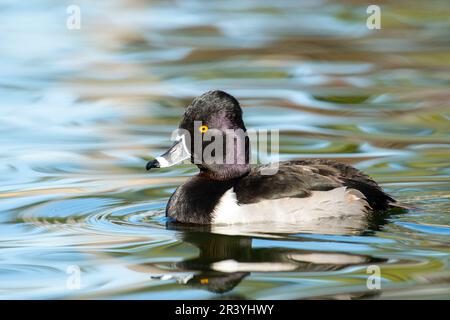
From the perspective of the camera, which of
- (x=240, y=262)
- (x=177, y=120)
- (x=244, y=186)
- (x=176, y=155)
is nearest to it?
(x=240, y=262)

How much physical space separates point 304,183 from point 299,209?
0.21 metres

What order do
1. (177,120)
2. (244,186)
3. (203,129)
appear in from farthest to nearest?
(177,120) < (203,129) < (244,186)

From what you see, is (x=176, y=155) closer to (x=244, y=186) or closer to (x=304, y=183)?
(x=244, y=186)

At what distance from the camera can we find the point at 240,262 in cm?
739

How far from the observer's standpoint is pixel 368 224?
8.25 metres

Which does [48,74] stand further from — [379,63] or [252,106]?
[379,63]

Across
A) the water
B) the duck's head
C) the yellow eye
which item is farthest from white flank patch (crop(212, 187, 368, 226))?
the yellow eye

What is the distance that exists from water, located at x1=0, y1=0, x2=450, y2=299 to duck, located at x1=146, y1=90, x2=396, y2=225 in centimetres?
23

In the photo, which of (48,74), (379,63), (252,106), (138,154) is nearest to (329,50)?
(379,63)

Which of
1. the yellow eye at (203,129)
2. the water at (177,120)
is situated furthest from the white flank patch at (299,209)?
the yellow eye at (203,129)

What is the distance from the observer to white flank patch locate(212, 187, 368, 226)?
324 inches

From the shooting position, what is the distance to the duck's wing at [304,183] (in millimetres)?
8250

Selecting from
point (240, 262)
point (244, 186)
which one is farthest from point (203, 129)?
point (240, 262)

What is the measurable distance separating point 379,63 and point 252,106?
270 cm
